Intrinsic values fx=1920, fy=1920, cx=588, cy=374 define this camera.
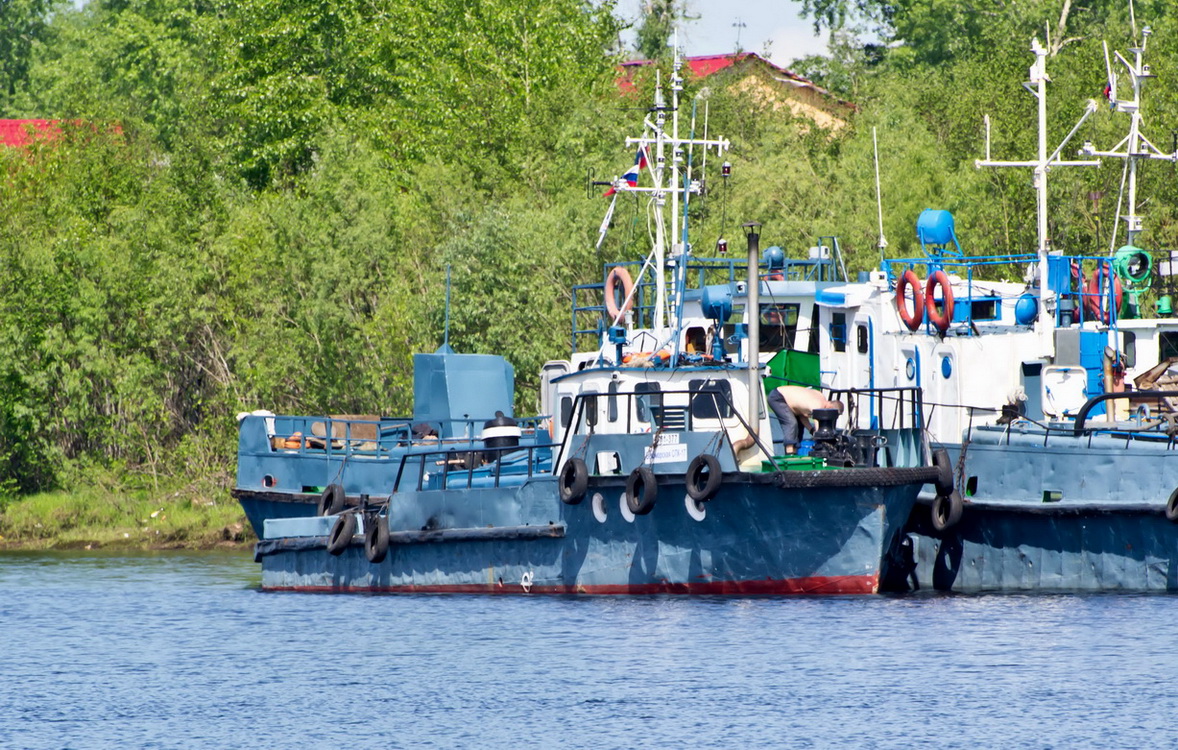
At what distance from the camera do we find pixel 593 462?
2323 centimetres

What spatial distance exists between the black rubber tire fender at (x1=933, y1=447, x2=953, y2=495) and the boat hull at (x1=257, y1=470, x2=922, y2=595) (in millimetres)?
359

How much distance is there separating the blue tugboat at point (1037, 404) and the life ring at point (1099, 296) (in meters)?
0.03

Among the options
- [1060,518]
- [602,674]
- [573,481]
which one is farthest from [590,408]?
[1060,518]

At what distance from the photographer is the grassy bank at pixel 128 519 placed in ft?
124

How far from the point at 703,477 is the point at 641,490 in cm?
76

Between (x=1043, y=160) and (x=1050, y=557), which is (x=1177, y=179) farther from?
(x=1050, y=557)

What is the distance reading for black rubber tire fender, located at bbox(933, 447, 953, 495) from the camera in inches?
885

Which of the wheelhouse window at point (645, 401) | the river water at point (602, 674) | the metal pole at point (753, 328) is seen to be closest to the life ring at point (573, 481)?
the wheelhouse window at point (645, 401)

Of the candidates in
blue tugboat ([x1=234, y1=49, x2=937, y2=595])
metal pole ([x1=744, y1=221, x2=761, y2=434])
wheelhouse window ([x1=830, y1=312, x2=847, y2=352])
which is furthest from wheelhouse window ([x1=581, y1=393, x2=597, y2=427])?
wheelhouse window ([x1=830, y1=312, x2=847, y2=352])

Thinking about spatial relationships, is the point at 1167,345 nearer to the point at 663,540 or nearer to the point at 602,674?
the point at 663,540

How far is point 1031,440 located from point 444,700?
27.8ft

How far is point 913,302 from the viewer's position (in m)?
25.7

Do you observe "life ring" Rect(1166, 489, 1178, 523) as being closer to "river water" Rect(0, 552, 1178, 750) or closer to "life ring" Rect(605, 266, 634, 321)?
"river water" Rect(0, 552, 1178, 750)

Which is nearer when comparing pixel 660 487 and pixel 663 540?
pixel 660 487
